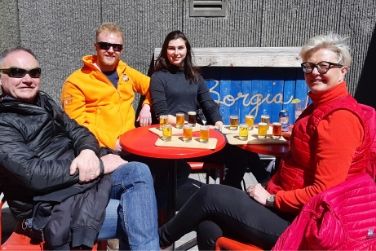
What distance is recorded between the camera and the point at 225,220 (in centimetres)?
216

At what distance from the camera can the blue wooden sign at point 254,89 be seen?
4.33 m

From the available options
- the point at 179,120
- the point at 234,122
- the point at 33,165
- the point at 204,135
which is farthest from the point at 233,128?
the point at 33,165

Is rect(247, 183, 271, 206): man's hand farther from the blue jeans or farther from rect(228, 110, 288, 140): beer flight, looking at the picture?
rect(228, 110, 288, 140): beer flight

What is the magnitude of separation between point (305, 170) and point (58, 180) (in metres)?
1.26

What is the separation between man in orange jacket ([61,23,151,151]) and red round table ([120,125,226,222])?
0.32 metres

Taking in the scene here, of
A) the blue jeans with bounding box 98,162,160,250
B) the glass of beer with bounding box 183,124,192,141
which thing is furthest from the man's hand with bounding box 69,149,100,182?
the glass of beer with bounding box 183,124,192,141

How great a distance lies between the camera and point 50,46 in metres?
4.26

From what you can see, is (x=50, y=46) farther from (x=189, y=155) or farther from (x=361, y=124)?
(x=361, y=124)

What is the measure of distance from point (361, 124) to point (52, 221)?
1539mm

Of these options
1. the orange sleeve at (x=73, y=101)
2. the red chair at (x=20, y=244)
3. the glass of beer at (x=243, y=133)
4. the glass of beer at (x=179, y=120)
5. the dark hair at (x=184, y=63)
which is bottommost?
the red chair at (x=20, y=244)

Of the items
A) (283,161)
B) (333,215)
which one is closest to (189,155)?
(283,161)

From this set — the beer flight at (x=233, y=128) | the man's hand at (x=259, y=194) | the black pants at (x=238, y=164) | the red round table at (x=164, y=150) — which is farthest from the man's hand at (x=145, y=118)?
the man's hand at (x=259, y=194)

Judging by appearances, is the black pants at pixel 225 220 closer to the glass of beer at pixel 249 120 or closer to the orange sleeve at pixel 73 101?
the glass of beer at pixel 249 120

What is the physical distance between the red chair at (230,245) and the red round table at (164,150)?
0.57m
